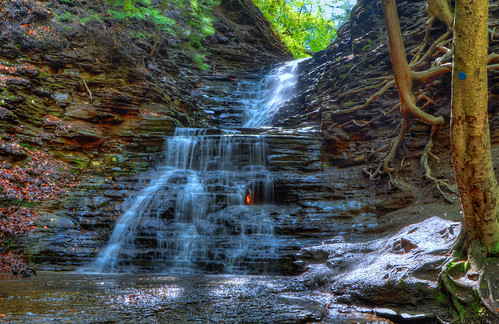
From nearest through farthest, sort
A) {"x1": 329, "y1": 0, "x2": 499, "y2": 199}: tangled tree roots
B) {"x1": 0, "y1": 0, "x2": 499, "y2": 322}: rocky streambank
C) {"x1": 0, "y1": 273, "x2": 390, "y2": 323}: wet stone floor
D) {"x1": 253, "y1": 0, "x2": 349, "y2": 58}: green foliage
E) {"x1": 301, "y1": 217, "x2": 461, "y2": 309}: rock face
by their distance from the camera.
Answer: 1. {"x1": 0, "y1": 273, "x2": 390, "y2": 323}: wet stone floor
2. {"x1": 301, "y1": 217, "x2": 461, "y2": 309}: rock face
3. {"x1": 0, "y1": 0, "x2": 499, "y2": 322}: rocky streambank
4. {"x1": 329, "y1": 0, "x2": 499, "y2": 199}: tangled tree roots
5. {"x1": 253, "y1": 0, "x2": 349, "y2": 58}: green foliage

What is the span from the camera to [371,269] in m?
4.52

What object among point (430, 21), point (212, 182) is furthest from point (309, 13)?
point (212, 182)

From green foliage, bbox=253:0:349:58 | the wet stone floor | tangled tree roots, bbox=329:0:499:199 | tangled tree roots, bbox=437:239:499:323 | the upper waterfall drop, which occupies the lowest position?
the wet stone floor

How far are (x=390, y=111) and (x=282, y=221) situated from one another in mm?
5088

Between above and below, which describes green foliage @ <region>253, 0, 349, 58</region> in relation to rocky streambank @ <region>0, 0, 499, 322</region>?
above

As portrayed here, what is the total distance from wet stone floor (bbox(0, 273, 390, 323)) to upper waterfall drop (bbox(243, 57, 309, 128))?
10.7 metres

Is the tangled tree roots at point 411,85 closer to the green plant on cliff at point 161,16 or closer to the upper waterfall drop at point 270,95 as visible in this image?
the upper waterfall drop at point 270,95

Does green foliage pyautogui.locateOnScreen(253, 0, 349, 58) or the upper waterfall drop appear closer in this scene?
the upper waterfall drop

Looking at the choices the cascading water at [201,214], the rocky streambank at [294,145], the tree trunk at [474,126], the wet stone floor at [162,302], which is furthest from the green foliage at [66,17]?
the tree trunk at [474,126]

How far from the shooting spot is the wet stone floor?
316cm

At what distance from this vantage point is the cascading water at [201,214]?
6777mm

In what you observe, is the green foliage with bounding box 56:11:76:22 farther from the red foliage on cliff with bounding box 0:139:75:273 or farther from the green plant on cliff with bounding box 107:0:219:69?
the red foliage on cliff with bounding box 0:139:75:273

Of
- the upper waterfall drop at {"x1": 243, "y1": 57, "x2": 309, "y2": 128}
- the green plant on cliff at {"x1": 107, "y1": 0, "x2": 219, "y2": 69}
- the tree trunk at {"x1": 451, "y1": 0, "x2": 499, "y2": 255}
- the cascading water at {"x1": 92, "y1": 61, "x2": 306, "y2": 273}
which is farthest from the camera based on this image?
the upper waterfall drop at {"x1": 243, "y1": 57, "x2": 309, "y2": 128}

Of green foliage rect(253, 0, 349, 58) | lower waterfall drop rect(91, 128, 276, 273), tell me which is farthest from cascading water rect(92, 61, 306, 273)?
green foliage rect(253, 0, 349, 58)
